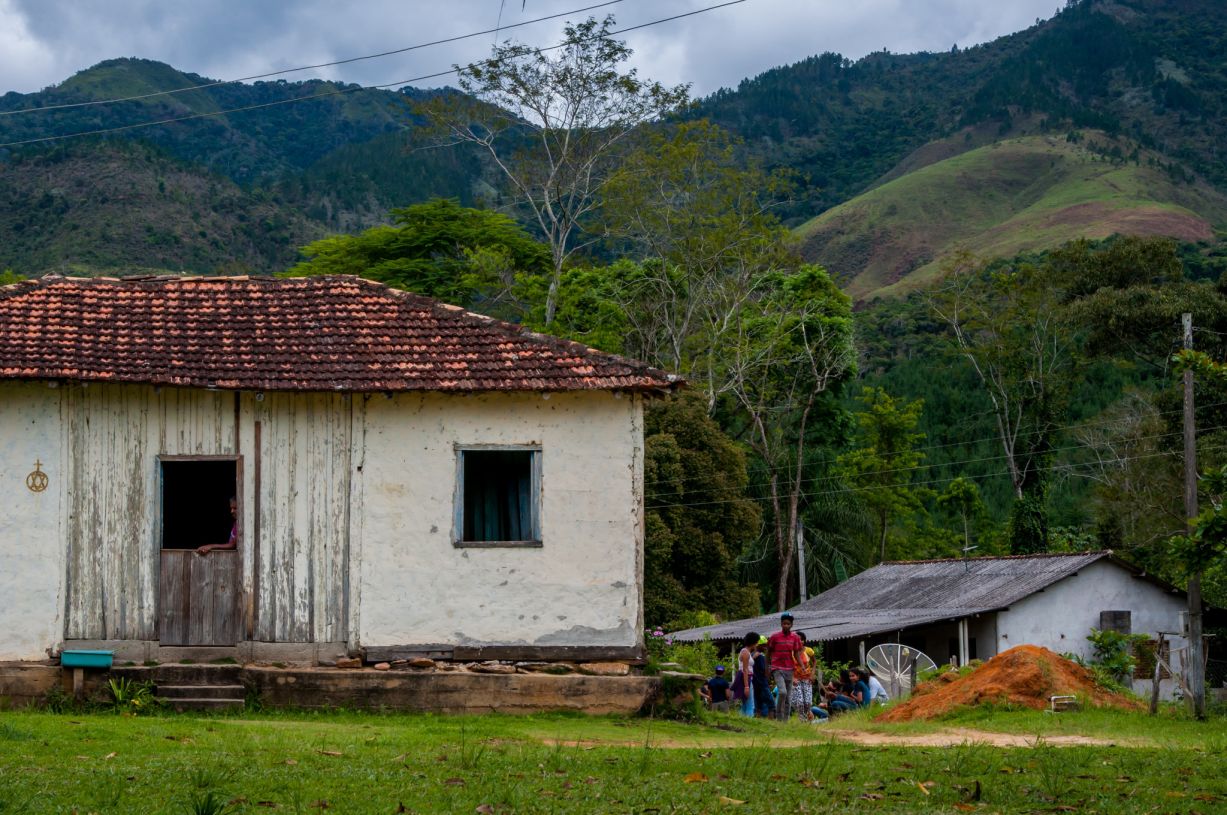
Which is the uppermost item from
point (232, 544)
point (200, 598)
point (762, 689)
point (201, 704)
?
point (232, 544)

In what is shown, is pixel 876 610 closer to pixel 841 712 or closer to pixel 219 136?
pixel 841 712

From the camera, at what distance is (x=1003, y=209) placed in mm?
136125

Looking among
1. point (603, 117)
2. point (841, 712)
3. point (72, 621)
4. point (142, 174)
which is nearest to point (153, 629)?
point (72, 621)

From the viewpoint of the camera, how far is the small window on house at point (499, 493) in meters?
15.8

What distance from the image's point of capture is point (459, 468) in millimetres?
15750

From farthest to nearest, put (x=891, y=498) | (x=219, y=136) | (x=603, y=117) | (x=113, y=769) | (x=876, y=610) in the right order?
(x=219, y=136) < (x=891, y=498) < (x=603, y=117) < (x=876, y=610) < (x=113, y=769)

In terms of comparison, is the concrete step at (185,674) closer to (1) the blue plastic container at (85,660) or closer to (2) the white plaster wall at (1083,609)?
(1) the blue plastic container at (85,660)

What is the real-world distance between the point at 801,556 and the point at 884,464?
7.05 metres

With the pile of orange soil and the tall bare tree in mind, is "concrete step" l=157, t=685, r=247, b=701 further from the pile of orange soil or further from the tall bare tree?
the tall bare tree

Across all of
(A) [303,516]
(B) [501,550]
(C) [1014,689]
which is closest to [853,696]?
(C) [1014,689]

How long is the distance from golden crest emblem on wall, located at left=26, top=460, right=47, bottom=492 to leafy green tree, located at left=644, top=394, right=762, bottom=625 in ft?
64.0

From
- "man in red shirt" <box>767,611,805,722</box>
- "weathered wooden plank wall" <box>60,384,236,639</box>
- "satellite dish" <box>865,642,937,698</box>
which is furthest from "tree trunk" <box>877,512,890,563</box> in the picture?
"weathered wooden plank wall" <box>60,384,236,639</box>

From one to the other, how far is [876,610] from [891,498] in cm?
1789

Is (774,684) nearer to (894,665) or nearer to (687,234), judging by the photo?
(894,665)
